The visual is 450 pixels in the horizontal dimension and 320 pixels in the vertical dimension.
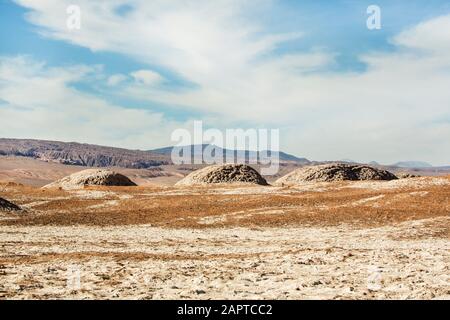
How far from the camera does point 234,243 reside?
24.1 metres

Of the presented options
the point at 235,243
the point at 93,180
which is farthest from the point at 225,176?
the point at 235,243

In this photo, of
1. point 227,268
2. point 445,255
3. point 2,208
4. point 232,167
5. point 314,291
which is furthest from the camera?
point 232,167

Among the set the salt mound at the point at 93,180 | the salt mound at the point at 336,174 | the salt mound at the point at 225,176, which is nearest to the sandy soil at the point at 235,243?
the salt mound at the point at 225,176

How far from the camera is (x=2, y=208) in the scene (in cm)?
3962

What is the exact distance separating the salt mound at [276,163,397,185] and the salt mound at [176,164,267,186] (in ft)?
18.1

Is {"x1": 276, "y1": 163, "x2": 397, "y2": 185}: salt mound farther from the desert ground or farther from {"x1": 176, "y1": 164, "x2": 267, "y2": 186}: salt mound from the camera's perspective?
the desert ground

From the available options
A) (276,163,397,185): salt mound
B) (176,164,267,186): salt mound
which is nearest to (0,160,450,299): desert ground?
(176,164,267,186): salt mound

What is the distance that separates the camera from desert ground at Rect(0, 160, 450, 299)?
12281 mm

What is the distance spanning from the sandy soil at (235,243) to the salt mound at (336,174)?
53.4ft

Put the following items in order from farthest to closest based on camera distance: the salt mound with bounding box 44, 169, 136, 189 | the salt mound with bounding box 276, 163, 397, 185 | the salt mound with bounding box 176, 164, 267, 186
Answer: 1. the salt mound with bounding box 44, 169, 136, 189
2. the salt mound with bounding box 176, 164, 267, 186
3. the salt mound with bounding box 276, 163, 397, 185

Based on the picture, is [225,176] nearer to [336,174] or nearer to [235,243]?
[336,174]

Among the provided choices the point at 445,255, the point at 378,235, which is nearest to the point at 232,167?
the point at 378,235
